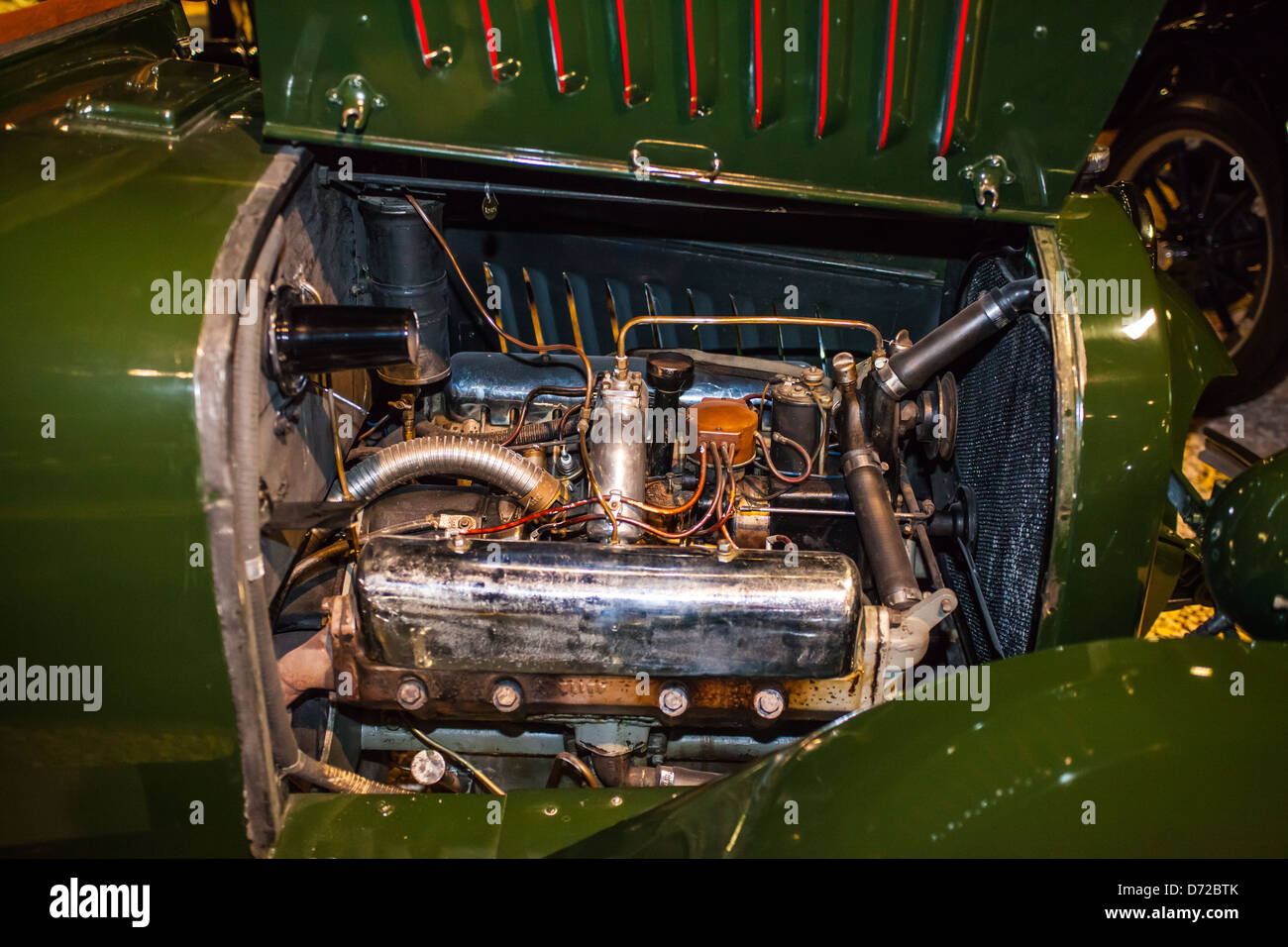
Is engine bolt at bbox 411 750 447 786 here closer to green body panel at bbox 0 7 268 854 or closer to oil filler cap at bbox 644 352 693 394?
green body panel at bbox 0 7 268 854

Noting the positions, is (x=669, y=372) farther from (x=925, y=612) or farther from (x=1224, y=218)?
(x=1224, y=218)

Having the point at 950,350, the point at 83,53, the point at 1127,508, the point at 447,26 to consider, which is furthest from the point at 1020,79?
the point at 83,53

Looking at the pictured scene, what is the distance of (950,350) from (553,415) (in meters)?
0.96

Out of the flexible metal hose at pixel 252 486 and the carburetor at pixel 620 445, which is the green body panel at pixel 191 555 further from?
the carburetor at pixel 620 445

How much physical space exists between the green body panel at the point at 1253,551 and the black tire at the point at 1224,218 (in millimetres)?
2729

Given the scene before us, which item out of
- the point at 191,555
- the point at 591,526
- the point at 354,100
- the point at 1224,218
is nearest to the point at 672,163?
the point at 354,100

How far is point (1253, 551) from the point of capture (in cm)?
173

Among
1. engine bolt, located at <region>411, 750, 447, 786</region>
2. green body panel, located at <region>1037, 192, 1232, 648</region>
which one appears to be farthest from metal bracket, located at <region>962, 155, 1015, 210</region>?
engine bolt, located at <region>411, 750, 447, 786</region>

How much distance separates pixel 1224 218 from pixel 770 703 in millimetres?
3852

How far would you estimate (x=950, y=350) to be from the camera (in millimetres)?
2055

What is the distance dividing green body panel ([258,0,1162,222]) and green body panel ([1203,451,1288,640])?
26.6 inches

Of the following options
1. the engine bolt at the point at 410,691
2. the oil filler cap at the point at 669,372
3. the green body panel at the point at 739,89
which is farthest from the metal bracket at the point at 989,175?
the engine bolt at the point at 410,691
